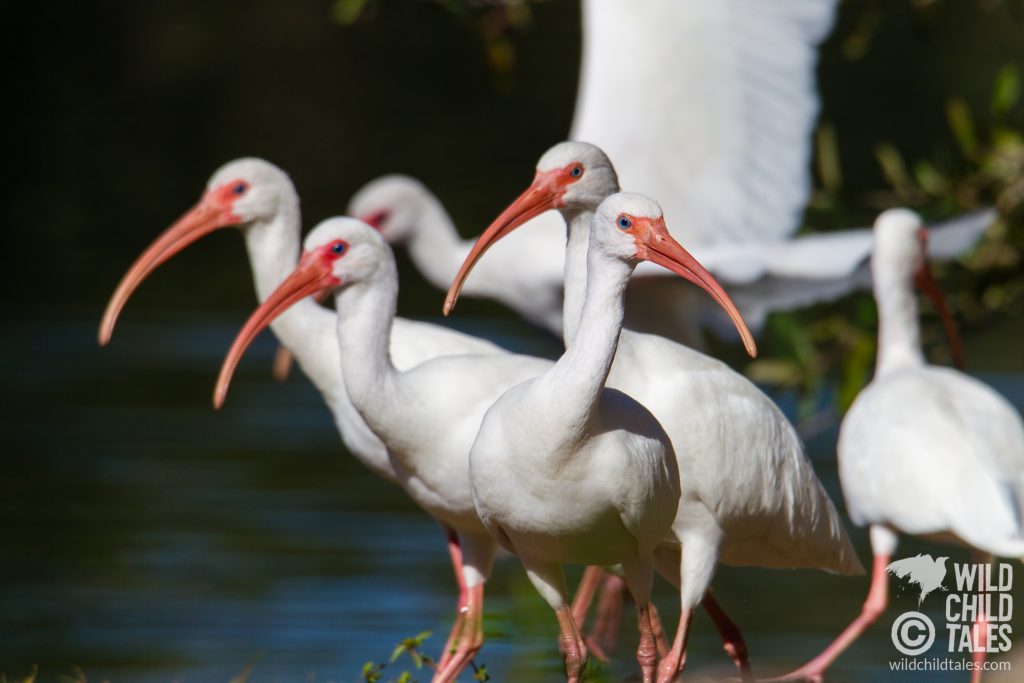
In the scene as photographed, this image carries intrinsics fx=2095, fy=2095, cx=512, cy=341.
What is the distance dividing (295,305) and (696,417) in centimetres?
185

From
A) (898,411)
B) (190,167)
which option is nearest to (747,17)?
(898,411)

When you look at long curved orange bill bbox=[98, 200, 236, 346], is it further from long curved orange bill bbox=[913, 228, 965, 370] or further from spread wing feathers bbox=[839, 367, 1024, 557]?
long curved orange bill bbox=[913, 228, 965, 370]

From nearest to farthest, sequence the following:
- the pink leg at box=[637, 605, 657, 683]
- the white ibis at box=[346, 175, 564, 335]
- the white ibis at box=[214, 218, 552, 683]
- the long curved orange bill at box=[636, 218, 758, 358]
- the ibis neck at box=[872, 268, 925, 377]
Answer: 1. the long curved orange bill at box=[636, 218, 758, 358]
2. the pink leg at box=[637, 605, 657, 683]
3. the white ibis at box=[214, 218, 552, 683]
4. the ibis neck at box=[872, 268, 925, 377]
5. the white ibis at box=[346, 175, 564, 335]

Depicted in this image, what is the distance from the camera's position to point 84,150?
2322cm

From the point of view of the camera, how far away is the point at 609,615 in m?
8.66

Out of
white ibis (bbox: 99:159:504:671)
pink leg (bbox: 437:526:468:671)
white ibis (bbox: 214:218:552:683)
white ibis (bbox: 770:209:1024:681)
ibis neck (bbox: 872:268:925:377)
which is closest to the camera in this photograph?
white ibis (bbox: 214:218:552:683)

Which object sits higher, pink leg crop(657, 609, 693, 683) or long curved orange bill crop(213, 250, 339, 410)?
long curved orange bill crop(213, 250, 339, 410)

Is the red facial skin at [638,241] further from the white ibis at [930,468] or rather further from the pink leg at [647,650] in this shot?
the white ibis at [930,468]

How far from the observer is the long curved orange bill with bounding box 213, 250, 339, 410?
6.79 metres

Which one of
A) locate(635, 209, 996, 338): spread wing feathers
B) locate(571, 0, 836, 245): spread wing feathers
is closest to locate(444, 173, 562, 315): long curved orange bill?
locate(635, 209, 996, 338): spread wing feathers

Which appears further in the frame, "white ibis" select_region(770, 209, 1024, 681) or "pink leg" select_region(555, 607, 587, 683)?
"white ibis" select_region(770, 209, 1024, 681)

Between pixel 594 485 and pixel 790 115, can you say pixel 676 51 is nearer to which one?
pixel 790 115

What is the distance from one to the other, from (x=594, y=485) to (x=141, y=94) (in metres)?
21.8

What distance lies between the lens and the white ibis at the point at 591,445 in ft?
17.1
